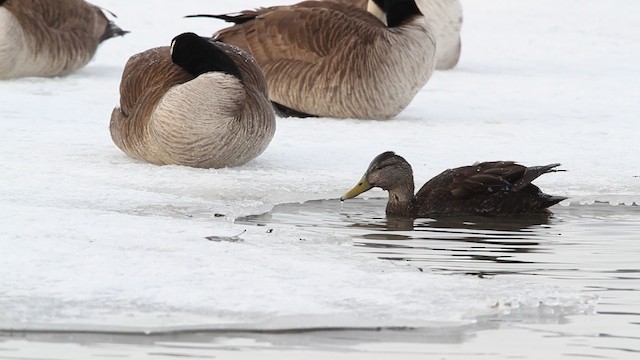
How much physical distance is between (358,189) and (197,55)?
59.7 inches

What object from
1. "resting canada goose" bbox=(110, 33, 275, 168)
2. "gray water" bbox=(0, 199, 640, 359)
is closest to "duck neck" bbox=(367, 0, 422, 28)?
"resting canada goose" bbox=(110, 33, 275, 168)

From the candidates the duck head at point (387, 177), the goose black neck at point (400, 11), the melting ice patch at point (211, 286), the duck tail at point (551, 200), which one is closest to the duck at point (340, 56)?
the goose black neck at point (400, 11)

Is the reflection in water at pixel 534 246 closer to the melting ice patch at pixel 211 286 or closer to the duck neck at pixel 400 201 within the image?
the duck neck at pixel 400 201

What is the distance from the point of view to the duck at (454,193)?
8664 mm

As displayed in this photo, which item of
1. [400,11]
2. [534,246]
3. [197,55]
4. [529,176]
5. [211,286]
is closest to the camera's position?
[211,286]

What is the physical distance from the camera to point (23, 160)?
30.6 ft

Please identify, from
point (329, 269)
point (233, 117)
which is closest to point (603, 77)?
point (233, 117)

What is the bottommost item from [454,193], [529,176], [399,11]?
[454,193]

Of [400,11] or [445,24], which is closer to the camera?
[400,11]

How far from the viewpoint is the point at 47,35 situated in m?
14.4

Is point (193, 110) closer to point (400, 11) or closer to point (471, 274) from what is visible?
point (471, 274)

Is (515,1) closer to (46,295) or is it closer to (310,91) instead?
(310,91)

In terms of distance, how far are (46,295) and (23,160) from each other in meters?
3.84

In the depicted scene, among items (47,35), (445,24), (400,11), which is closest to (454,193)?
(400,11)
